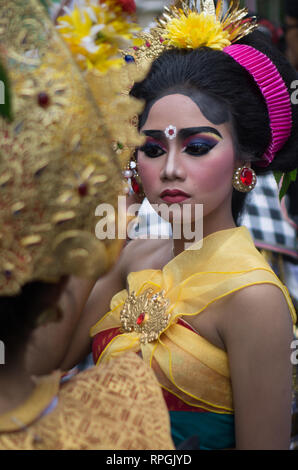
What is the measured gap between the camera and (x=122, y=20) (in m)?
1.17

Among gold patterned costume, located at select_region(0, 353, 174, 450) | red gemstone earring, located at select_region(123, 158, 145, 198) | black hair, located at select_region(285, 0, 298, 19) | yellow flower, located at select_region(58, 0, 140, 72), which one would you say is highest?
black hair, located at select_region(285, 0, 298, 19)

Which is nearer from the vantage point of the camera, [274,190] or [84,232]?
[84,232]

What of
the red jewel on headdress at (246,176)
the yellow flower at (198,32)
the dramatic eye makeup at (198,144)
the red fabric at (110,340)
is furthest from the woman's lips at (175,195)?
the yellow flower at (198,32)

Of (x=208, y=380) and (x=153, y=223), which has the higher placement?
(x=153, y=223)

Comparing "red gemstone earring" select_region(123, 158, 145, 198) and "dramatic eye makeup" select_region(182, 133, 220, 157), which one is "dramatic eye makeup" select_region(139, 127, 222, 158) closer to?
"dramatic eye makeup" select_region(182, 133, 220, 157)

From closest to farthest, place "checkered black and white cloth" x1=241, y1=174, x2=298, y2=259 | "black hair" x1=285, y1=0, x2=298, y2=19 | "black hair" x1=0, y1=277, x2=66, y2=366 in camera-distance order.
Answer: "black hair" x1=0, y1=277, x2=66, y2=366 < "checkered black and white cloth" x1=241, y1=174, x2=298, y2=259 < "black hair" x1=285, y1=0, x2=298, y2=19

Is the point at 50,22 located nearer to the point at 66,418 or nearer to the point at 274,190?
the point at 66,418

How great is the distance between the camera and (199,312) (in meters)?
1.64

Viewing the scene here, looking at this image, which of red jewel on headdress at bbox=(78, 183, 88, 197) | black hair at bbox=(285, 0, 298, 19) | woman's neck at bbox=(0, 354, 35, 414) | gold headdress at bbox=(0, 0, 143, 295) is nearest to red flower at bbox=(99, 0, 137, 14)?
gold headdress at bbox=(0, 0, 143, 295)

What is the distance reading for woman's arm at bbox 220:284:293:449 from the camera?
1.48m

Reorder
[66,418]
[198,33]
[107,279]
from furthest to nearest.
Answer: [107,279] → [198,33] → [66,418]

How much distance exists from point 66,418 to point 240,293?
0.63m

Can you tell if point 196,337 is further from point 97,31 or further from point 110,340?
point 97,31

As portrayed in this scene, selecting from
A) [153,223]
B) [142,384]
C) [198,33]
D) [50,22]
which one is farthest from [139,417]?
[153,223]
